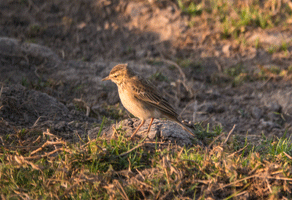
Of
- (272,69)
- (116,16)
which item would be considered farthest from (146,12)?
(272,69)

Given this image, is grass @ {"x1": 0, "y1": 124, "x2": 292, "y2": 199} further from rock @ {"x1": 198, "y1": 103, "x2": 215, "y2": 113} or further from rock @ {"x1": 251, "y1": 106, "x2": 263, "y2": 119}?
rock @ {"x1": 198, "y1": 103, "x2": 215, "y2": 113}

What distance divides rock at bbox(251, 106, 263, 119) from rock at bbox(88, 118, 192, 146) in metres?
2.38

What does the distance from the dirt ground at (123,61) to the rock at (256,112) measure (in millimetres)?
21

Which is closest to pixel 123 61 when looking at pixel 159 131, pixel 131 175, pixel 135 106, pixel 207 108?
pixel 207 108

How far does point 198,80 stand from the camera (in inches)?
349

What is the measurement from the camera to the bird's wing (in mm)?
5375

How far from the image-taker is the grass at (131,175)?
3836 mm

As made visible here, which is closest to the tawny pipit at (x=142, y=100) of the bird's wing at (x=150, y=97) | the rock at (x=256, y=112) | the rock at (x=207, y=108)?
the bird's wing at (x=150, y=97)

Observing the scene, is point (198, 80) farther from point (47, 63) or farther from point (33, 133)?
point (33, 133)

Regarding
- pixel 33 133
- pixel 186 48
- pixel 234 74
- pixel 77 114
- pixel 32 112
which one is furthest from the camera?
pixel 186 48

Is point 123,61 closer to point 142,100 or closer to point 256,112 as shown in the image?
point 256,112

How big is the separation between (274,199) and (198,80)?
17.6 ft

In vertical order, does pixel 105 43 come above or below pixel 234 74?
above

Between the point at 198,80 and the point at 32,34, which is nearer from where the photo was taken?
the point at 198,80
